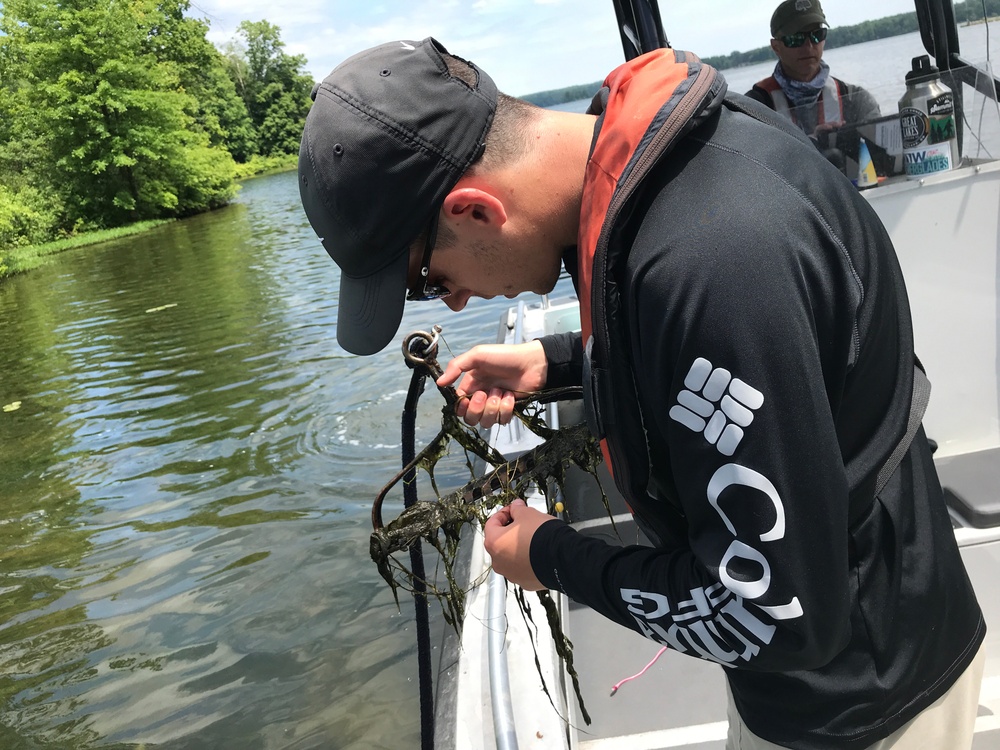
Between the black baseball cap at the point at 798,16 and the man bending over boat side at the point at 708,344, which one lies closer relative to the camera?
the man bending over boat side at the point at 708,344

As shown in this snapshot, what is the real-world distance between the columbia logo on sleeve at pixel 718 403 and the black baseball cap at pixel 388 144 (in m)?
0.52

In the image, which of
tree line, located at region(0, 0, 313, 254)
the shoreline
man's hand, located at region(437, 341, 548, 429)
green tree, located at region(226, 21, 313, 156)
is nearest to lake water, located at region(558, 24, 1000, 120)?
man's hand, located at region(437, 341, 548, 429)

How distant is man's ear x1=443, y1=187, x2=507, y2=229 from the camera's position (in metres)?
1.23

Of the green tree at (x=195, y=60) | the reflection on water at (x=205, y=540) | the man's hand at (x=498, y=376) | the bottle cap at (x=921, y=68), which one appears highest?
the green tree at (x=195, y=60)

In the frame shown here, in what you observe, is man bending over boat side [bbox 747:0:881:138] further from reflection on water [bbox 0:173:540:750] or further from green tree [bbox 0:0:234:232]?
green tree [bbox 0:0:234:232]

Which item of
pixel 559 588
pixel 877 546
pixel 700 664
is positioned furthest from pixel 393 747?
pixel 877 546

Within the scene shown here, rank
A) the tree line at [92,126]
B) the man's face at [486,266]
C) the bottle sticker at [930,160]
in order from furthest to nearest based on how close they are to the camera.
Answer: the tree line at [92,126]
the bottle sticker at [930,160]
the man's face at [486,266]

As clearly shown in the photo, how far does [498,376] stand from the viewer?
1940 millimetres

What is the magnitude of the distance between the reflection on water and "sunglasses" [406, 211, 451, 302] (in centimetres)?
311

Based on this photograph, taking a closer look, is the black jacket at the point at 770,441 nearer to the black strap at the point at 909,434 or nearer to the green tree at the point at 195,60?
the black strap at the point at 909,434

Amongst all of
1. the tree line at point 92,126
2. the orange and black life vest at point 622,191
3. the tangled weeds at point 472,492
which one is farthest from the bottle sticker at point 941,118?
the tree line at point 92,126

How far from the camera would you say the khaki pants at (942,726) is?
1.30m

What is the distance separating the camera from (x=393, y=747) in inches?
153

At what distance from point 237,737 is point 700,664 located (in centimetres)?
258
